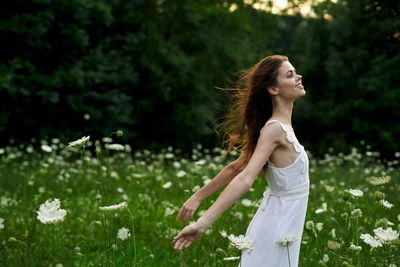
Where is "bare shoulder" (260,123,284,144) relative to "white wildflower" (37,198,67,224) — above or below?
above

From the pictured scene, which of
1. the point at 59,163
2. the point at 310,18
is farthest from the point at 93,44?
the point at 310,18

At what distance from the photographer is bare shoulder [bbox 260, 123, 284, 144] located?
231 cm

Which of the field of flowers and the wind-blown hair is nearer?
the field of flowers

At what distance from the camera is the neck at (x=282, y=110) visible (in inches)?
99.0

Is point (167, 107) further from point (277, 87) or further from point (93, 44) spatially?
point (277, 87)

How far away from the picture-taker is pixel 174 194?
5.26 m

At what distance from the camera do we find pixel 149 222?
4539mm

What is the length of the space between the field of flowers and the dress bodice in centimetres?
33

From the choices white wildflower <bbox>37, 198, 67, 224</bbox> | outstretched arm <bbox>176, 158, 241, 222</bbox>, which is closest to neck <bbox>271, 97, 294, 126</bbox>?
outstretched arm <bbox>176, 158, 241, 222</bbox>

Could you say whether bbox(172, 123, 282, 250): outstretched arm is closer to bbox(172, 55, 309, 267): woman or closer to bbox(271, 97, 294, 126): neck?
bbox(172, 55, 309, 267): woman

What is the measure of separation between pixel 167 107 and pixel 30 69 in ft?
18.7

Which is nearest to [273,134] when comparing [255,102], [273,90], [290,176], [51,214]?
[290,176]

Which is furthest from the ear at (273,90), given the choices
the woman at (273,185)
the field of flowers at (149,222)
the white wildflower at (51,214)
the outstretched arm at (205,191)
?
the white wildflower at (51,214)

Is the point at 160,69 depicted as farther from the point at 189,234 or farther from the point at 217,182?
the point at 189,234
